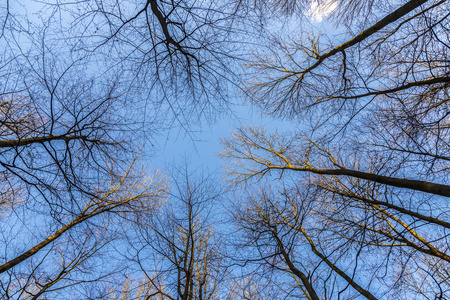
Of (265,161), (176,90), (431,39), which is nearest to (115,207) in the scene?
(176,90)

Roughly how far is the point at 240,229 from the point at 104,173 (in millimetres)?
3241

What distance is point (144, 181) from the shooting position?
5730mm

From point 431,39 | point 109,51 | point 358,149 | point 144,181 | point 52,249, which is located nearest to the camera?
point 109,51

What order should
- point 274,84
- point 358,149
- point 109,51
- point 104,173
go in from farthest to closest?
point 274,84
point 358,149
point 104,173
point 109,51

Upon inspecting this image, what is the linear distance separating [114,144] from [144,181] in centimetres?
217

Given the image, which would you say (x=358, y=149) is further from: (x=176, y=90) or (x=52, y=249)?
(x=52, y=249)

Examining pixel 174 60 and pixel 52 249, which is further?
pixel 52 249

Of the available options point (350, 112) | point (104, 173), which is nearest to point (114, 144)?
point (104, 173)

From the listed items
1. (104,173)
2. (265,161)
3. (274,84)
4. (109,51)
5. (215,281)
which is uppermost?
(274,84)

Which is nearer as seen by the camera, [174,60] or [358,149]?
[174,60]

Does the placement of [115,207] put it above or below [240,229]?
above

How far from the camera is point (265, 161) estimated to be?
6141mm

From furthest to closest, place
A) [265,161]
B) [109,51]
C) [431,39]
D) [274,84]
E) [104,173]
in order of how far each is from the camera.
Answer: [265,161] → [274,84] → [104,173] → [431,39] → [109,51]

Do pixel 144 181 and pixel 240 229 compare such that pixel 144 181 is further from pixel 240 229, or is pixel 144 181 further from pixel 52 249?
pixel 240 229
